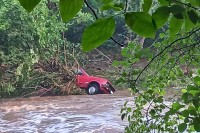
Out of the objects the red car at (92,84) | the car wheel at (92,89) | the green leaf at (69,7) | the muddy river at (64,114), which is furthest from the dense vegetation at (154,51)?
the car wheel at (92,89)

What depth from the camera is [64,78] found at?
9156 millimetres

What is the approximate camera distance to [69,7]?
36 centimetres

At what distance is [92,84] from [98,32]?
8.87 meters

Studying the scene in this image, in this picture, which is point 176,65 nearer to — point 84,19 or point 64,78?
point 64,78

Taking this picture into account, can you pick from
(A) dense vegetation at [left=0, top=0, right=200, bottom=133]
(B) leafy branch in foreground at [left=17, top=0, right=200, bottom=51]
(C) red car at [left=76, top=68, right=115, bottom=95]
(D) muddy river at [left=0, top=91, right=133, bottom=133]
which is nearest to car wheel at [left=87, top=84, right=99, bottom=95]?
(C) red car at [left=76, top=68, right=115, bottom=95]

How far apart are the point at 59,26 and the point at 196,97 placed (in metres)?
9.29

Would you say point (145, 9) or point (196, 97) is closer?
point (145, 9)

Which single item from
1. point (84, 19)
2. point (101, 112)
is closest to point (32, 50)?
point (84, 19)

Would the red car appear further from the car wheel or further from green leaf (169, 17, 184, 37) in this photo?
green leaf (169, 17, 184, 37)

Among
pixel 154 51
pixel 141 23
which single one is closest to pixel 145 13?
pixel 141 23

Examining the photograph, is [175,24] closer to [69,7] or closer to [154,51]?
[69,7]

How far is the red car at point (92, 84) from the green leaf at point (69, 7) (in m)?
8.67

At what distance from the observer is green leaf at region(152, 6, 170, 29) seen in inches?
16.5

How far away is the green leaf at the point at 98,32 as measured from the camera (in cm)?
36
